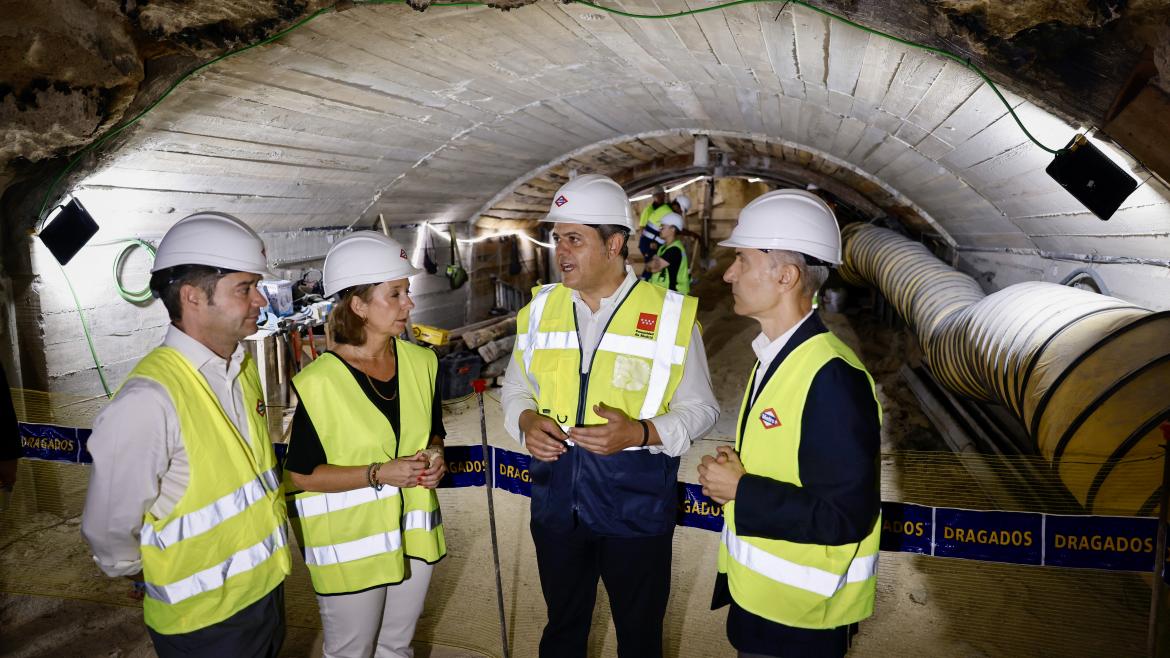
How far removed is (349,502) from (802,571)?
1.41m

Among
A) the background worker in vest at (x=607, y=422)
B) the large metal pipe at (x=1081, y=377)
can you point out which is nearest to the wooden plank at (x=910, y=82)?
the large metal pipe at (x=1081, y=377)

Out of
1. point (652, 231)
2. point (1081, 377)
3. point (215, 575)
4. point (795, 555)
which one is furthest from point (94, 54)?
point (652, 231)

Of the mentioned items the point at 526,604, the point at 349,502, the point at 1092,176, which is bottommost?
the point at 526,604

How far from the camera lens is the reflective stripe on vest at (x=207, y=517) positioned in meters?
1.75

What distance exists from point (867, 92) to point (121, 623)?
201 inches

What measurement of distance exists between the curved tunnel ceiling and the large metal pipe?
553mm

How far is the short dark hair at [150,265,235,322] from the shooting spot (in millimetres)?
1913

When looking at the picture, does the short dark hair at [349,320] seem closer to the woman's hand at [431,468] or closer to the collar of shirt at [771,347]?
the woman's hand at [431,468]

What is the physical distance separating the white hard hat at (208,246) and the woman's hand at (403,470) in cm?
73

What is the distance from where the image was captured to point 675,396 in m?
2.27

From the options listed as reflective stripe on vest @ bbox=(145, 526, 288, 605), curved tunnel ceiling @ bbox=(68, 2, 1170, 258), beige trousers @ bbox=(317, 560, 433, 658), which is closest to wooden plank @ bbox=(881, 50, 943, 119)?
curved tunnel ceiling @ bbox=(68, 2, 1170, 258)

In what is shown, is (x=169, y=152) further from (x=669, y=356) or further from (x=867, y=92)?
(x=867, y=92)

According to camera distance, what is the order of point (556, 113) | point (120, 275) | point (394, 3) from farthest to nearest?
point (556, 113)
point (120, 275)
point (394, 3)

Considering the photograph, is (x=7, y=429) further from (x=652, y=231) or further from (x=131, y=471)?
(x=652, y=231)
